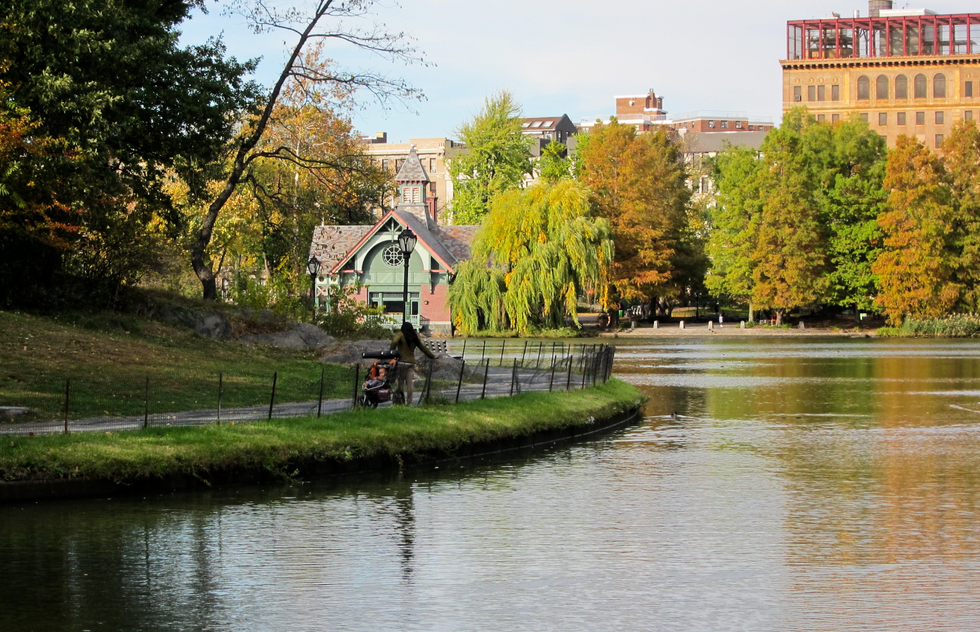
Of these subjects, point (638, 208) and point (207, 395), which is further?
point (638, 208)

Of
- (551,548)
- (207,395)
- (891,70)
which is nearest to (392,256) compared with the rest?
(207,395)

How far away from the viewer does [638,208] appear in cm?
9250

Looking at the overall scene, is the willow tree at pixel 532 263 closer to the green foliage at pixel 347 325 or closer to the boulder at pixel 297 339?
the green foliage at pixel 347 325

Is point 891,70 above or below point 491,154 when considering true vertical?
above

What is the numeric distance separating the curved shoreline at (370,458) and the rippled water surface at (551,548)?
45cm

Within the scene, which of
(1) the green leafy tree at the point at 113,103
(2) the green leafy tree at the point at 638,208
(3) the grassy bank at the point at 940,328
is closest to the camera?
(1) the green leafy tree at the point at 113,103

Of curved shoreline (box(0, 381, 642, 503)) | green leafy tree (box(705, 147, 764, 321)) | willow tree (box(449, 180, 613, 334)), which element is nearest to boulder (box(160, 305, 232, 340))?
curved shoreline (box(0, 381, 642, 503))

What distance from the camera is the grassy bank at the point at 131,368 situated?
2128 centimetres

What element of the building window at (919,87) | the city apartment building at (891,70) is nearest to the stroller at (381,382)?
the city apartment building at (891,70)

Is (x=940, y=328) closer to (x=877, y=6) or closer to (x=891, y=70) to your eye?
(x=891, y=70)

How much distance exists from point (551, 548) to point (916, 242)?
79401 millimetres

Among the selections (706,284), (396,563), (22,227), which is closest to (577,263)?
(706,284)

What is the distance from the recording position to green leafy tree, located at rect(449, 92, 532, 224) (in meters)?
110

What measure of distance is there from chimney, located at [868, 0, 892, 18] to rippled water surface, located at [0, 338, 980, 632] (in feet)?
510
